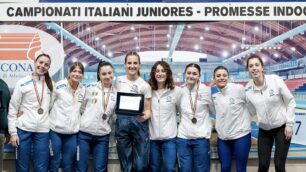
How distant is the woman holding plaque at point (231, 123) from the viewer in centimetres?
397

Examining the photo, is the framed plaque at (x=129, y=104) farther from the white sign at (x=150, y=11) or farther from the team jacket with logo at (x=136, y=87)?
the white sign at (x=150, y=11)

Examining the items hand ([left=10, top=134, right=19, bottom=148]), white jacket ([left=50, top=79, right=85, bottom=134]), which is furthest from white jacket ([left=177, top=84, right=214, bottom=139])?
hand ([left=10, top=134, right=19, bottom=148])

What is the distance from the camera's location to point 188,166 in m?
3.92

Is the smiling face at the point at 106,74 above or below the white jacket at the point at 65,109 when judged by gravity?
above

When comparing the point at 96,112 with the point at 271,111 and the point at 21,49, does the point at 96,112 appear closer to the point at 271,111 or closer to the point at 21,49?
the point at 21,49

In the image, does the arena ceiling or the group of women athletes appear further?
the arena ceiling

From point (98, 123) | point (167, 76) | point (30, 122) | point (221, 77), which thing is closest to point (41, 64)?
point (30, 122)

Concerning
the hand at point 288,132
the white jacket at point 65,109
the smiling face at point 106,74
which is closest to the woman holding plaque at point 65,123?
the white jacket at point 65,109

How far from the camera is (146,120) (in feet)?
13.0

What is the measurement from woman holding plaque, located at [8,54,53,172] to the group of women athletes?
0.03 feet

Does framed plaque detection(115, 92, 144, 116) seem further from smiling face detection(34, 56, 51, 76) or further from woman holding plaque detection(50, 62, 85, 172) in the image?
smiling face detection(34, 56, 51, 76)

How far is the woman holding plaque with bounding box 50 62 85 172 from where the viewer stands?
3898mm

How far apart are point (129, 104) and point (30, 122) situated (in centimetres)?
109

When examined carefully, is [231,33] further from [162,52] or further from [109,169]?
[109,169]
